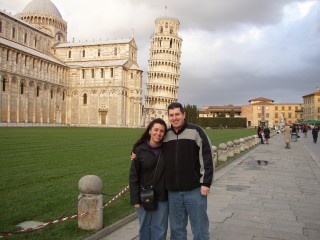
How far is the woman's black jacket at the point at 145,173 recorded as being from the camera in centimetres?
403

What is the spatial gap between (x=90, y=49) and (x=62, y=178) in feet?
224

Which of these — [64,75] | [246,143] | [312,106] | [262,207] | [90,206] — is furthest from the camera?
[312,106]

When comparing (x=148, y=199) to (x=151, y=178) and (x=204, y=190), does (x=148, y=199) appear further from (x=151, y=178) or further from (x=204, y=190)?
(x=204, y=190)

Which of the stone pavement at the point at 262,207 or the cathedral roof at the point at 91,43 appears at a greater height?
the cathedral roof at the point at 91,43

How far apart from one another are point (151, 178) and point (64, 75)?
69.5 m

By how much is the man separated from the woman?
92 mm

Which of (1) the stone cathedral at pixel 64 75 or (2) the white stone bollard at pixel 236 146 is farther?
(1) the stone cathedral at pixel 64 75

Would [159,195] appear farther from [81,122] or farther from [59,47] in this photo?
[59,47]

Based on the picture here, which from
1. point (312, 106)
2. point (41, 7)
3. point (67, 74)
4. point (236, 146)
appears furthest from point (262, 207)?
point (312, 106)

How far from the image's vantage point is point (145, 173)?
4059 millimetres

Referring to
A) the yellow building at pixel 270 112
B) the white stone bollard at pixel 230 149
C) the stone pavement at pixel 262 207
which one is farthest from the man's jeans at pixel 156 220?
the yellow building at pixel 270 112

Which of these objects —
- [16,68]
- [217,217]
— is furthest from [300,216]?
[16,68]

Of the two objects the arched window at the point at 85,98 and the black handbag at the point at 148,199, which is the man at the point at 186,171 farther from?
the arched window at the point at 85,98

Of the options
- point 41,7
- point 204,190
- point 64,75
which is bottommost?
point 204,190
